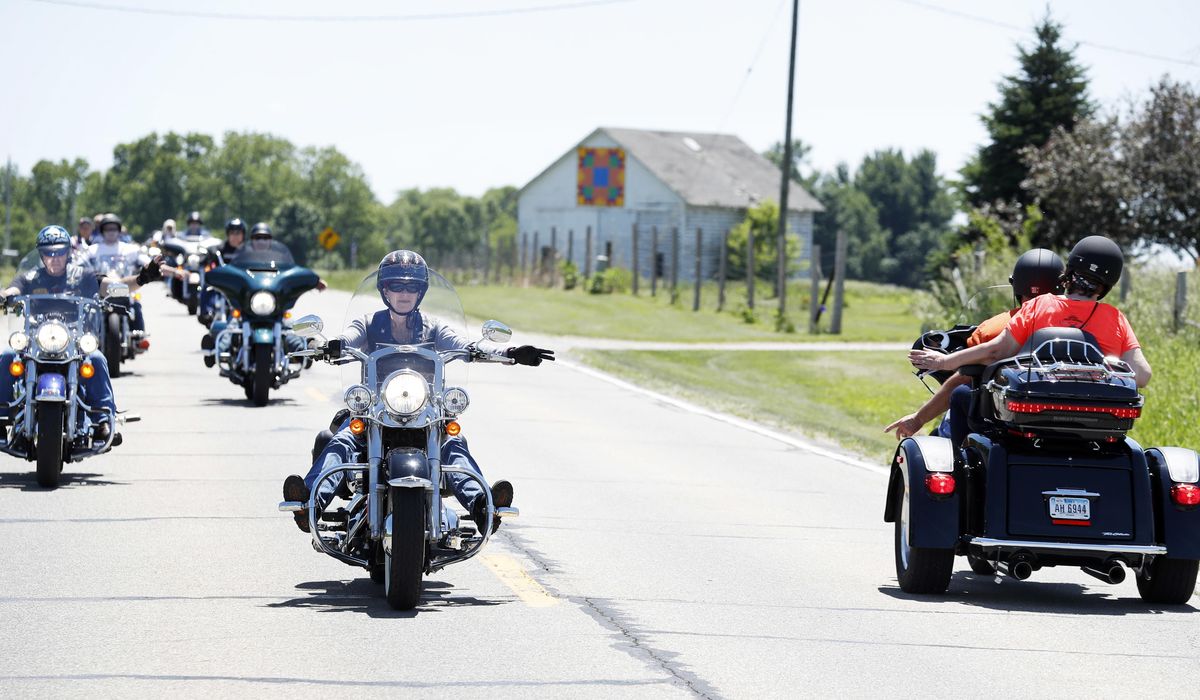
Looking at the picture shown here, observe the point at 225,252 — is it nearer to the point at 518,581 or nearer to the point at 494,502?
the point at 518,581

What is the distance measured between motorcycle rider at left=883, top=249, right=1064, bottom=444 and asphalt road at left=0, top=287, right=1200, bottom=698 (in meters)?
0.90

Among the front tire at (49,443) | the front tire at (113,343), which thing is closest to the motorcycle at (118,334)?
the front tire at (113,343)

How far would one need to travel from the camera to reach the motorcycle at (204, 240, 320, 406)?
19.3m

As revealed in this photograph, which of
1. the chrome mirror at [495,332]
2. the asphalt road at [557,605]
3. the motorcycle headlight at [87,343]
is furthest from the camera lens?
the motorcycle headlight at [87,343]

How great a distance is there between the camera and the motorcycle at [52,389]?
40.7ft

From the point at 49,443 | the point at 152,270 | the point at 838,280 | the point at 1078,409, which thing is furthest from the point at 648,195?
the point at 1078,409

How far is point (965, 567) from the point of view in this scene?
10.9m

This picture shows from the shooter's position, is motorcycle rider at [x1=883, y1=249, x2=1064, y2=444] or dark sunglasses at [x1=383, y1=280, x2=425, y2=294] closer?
dark sunglasses at [x1=383, y1=280, x2=425, y2=294]

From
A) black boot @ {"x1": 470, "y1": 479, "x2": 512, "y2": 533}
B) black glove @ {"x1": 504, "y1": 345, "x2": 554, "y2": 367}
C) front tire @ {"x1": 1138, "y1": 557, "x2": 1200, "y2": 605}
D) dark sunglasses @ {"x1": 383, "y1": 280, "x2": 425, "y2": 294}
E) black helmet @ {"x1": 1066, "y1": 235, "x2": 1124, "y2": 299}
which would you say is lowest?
front tire @ {"x1": 1138, "y1": 557, "x2": 1200, "y2": 605}

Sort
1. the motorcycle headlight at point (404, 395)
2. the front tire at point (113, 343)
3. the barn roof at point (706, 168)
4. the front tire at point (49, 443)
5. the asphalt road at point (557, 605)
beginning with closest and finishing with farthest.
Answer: the asphalt road at point (557, 605) → the motorcycle headlight at point (404, 395) → the front tire at point (49, 443) → the front tire at point (113, 343) → the barn roof at point (706, 168)

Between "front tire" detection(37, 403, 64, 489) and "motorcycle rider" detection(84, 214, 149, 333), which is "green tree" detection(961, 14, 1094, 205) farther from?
"front tire" detection(37, 403, 64, 489)

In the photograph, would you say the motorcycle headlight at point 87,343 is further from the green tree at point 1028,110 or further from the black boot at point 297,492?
the green tree at point 1028,110

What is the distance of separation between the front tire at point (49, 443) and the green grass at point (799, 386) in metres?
7.52

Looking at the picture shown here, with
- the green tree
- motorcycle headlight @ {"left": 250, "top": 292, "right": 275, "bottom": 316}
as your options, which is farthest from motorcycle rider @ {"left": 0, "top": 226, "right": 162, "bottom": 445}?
the green tree
